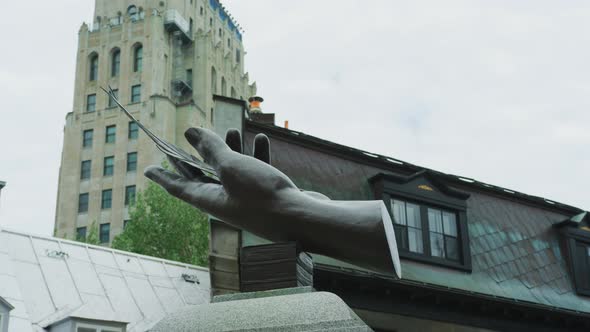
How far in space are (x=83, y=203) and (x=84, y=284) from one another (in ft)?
167

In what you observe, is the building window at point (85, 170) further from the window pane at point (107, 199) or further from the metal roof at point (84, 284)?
the metal roof at point (84, 284)

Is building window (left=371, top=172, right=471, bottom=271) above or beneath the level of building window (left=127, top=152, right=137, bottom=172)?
beneath

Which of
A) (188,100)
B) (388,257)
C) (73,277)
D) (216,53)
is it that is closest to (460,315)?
(73,277)

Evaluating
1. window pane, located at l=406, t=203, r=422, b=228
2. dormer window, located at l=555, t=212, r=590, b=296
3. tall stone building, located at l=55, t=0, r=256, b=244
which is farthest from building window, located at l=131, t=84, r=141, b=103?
window pane, located at l=406, t=203, r=422, b=228

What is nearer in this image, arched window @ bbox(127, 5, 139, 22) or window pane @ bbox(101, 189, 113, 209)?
window pane @ bbox(101, 189, 113, 209)

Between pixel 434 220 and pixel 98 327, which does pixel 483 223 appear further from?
pixel 98 327

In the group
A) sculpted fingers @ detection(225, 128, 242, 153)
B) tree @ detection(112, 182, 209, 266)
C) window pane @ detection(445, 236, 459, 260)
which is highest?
tree @ detection(112, 182, 209, 266)

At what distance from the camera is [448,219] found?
21.7 m

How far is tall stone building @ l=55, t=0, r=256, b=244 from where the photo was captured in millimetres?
67312

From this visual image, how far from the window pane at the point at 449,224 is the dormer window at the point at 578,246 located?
3812 millimetres

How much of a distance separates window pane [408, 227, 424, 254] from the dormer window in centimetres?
497

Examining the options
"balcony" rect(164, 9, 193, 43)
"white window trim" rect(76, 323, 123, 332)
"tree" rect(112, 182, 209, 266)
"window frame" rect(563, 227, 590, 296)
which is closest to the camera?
"white window trim" rect(76, 323, 123, 332)

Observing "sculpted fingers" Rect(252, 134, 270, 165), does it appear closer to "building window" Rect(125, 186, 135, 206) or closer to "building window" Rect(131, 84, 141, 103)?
"building window" Rect(125, 186, 135, 206)

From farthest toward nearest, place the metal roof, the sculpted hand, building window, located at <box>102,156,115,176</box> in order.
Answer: building window, located at <box>102,156,115,176</box>, the metal roof, the sculpted hand
